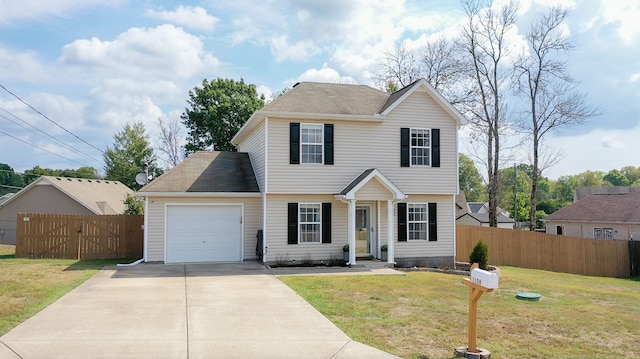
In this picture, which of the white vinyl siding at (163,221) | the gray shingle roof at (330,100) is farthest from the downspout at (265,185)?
the white vinyl siding at (163,221)

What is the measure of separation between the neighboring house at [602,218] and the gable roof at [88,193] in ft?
104

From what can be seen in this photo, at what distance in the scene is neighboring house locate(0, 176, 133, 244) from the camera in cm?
2884

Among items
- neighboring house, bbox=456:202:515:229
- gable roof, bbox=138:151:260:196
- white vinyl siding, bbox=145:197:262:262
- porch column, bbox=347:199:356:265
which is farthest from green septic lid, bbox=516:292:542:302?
neighboring house, bbox=456:202:515:229

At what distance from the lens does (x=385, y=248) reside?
18.5 metres

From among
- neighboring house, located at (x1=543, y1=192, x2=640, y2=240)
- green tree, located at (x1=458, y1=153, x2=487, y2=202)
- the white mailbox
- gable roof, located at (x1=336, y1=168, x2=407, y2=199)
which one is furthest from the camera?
green tree, located at (x1=458, y1=153, x2=487, y2=202)

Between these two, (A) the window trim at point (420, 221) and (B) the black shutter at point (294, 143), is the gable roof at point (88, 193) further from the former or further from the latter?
(A) the window trim at point (420, 221)

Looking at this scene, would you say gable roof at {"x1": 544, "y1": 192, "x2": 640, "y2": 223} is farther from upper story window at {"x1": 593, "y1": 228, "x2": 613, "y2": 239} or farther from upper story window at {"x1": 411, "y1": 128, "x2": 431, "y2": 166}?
upper story window at {"x1": 411, "y1": 128, "x2": 431, "y2": 166}

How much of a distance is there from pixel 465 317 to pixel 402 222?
9509 mm

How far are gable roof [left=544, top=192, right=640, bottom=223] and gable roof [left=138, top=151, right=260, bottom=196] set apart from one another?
2573cm

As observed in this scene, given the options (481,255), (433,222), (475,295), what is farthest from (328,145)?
(475,295)

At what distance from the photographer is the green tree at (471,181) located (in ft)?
321

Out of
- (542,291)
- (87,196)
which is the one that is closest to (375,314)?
(542,291)

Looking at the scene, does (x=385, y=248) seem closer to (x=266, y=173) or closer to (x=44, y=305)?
(x=266, y=173)

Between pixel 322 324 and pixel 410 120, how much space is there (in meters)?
11.9
